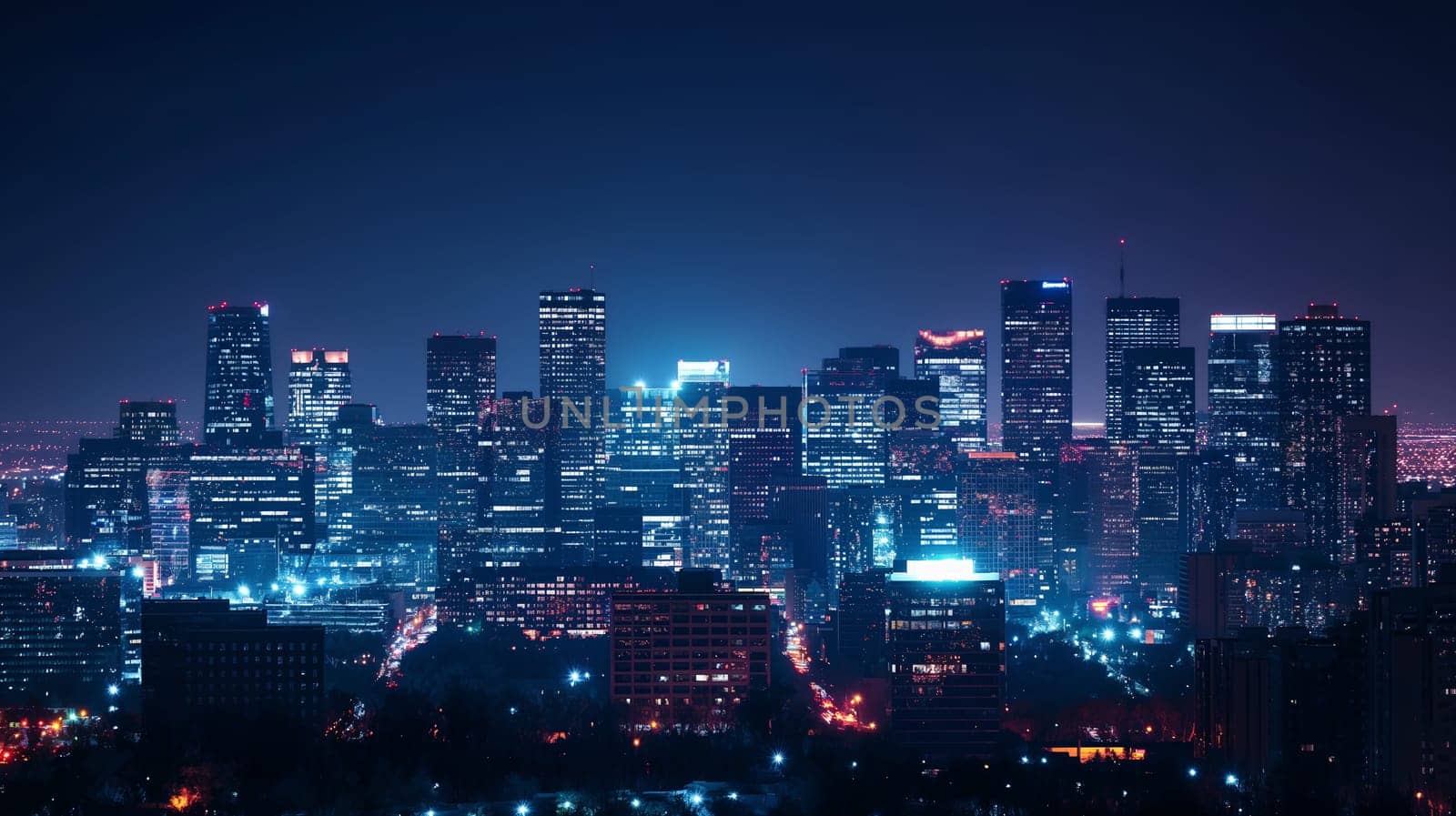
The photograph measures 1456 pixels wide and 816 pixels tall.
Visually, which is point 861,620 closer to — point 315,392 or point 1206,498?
point 1206,498

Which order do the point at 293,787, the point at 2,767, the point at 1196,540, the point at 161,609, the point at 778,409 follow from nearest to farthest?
1. the point at 293,787
2. the point at 2,767
3. the point at 161,609
4. the point at 1196,540
5. the point at 778,409

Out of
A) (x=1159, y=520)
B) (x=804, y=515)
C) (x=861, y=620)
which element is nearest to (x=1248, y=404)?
(x=1159, y=520)

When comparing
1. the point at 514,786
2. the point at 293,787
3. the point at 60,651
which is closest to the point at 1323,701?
the point at 514,786

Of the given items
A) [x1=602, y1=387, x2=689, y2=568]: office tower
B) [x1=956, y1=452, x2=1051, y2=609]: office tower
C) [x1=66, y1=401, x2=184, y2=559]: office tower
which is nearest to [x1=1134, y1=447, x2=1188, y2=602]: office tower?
[x1=956, y1=452, x2=1051, y2=609]: office tower

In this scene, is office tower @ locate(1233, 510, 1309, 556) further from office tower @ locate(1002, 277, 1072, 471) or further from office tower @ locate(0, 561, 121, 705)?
office tower @ locate(0, 561, 121, 705)

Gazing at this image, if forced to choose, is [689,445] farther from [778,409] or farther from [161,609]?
[161,609]

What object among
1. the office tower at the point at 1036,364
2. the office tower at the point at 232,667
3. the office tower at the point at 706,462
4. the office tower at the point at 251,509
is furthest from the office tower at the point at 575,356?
the office tower at the point at 232,667

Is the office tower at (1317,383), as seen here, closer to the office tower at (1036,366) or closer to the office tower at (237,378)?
the office tower at (1036,366)

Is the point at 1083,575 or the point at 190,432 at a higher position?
the point at 190,432
